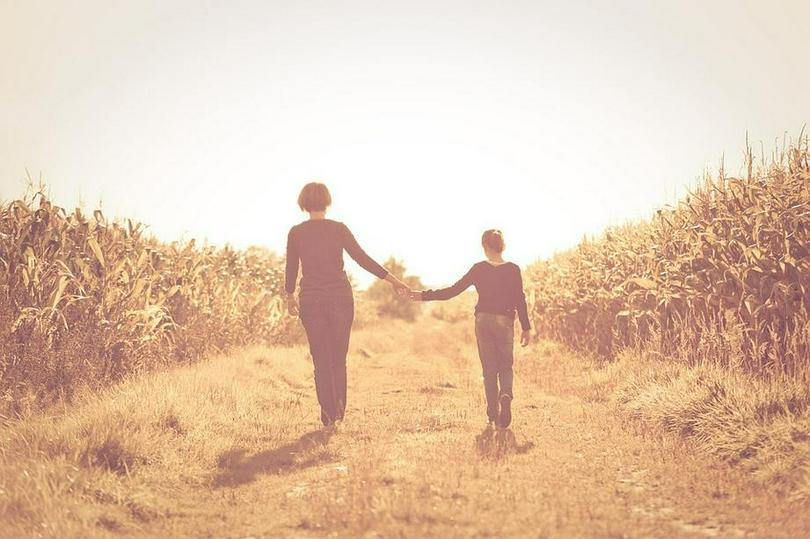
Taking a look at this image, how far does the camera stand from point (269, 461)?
577cm

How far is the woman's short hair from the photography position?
6766mm

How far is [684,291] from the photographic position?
8789mm

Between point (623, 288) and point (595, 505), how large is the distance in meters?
8.21

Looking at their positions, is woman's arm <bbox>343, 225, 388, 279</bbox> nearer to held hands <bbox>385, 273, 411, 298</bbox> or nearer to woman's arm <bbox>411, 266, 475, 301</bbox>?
held hands <bbox>385, 273, 411, 298</bbox>

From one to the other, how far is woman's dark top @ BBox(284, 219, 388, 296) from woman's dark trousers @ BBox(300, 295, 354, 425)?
14 centimetres

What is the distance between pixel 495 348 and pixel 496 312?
0.43 meters

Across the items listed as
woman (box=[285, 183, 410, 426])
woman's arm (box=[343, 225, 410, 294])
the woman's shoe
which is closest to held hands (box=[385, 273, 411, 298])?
woman's arm (box=[343, 225, 410, 294])

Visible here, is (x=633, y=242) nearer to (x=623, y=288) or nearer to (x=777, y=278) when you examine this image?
(x=623, y=288)

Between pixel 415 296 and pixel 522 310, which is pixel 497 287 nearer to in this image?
pixel 522 310

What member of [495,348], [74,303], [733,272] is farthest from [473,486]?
[74,303]

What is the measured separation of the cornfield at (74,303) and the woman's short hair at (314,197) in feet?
10.8

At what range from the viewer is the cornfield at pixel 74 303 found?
23.1 feet

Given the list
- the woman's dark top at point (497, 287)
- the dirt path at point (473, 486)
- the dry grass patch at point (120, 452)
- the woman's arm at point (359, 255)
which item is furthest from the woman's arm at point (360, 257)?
Answer: the dry grass patch at point (120, 452)

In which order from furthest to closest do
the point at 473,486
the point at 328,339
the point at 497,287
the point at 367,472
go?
the point at 328,339
the point at 497,287
the point at 367,472
the point at 473,486
